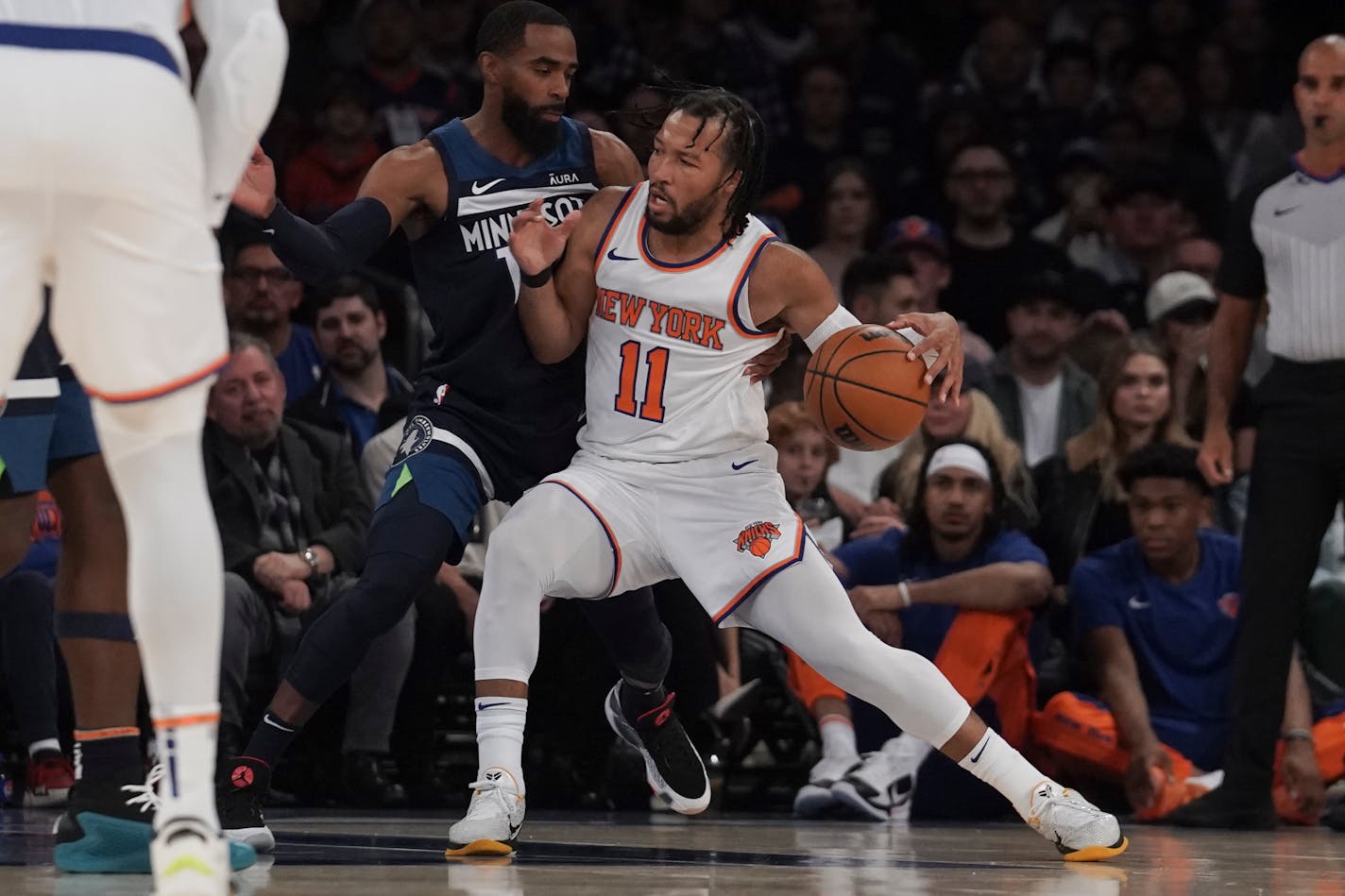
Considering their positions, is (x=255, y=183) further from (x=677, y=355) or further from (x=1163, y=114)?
(x=1163, y=114)

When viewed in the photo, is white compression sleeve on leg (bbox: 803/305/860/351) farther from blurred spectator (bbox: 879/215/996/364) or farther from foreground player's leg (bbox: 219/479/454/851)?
blurred spectator (bbox: 879/215/996/364)

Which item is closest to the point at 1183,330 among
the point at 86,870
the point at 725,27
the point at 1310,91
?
the point at 1310,91

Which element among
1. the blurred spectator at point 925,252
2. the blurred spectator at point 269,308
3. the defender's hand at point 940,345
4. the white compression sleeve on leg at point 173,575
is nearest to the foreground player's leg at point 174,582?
the white compression sleeve on leg at point 173,575

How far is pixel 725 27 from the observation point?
37.1 feet

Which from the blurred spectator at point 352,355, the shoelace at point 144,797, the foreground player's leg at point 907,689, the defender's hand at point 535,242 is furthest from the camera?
the blurred spectator at point 352,355

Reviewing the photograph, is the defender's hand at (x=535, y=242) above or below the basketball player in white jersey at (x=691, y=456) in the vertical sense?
above

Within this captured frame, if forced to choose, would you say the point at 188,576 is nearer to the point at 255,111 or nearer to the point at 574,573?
the point at 255,111

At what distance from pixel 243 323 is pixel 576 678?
205cm

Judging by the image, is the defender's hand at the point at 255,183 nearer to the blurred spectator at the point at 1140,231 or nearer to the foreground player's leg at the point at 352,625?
the foreground player's leg at the point at 352,625

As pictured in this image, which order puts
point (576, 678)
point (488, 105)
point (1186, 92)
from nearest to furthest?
1. point (488, 105)
2. point (576, 678)
3. point (1186, 92)

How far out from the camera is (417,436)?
17.5ft

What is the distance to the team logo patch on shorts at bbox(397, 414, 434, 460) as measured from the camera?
17.4 feet

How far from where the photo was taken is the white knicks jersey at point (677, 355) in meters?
5.17

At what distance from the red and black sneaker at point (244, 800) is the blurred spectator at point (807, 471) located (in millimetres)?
3187
